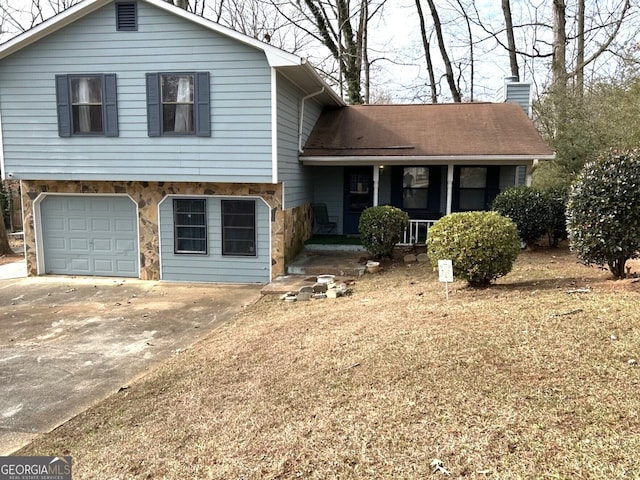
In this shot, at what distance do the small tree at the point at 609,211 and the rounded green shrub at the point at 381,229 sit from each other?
13.7 feet

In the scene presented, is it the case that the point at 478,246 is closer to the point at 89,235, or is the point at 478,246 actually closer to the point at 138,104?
the point at 138,104

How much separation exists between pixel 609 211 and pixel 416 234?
589 centimetres

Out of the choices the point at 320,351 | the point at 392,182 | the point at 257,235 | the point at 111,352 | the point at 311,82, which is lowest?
the point at 111,352

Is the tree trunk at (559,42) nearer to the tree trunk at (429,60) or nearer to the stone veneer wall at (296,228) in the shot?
the tree trunk at (429,60)

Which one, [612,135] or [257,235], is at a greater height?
[612,135]

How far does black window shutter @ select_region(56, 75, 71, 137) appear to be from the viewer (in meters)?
9.72

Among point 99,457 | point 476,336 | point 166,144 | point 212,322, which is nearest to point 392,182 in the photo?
point 166,144

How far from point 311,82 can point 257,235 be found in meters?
3.70

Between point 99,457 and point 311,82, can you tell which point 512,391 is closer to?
point 99,457

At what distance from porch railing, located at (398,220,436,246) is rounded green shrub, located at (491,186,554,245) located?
1905mm

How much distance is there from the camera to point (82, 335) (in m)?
6.82

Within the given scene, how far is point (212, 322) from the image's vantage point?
7.39 meters

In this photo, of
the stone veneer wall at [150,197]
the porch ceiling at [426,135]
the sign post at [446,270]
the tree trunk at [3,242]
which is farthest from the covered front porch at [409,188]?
the tree trunk at [3,242]

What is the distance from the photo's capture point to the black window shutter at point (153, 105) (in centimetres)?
945
